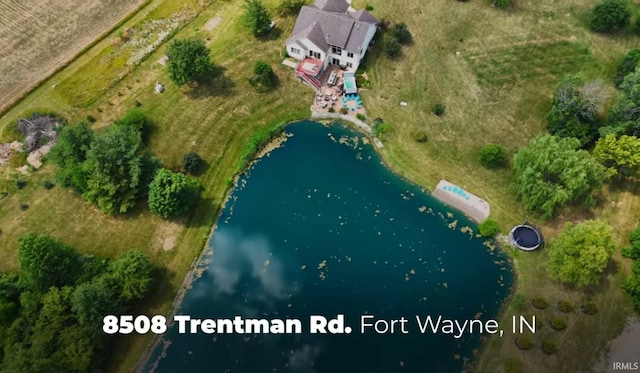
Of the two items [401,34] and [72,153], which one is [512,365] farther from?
[72,153]

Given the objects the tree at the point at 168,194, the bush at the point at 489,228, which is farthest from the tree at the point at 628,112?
the tree at the point at 168,194

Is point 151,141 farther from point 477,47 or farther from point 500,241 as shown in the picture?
point 477,47

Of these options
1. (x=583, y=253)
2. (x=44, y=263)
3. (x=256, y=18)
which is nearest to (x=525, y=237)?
(x=583, y=253)

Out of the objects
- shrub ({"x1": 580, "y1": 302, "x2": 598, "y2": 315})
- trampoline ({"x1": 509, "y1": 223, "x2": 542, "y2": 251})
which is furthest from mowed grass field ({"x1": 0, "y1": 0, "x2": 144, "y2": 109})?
shrub ({"x1": 580, "y1": 302, "x2": 598, "y2": 315})

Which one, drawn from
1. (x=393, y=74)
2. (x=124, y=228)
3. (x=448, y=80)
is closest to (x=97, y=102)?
(x=124, y=228)

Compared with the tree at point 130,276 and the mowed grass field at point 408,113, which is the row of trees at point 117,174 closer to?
the mowed grass field at point 408,113

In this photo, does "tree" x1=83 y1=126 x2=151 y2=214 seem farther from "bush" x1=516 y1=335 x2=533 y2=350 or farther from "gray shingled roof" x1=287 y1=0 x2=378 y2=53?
"bush" x1=516 y1=335 x2=533 y2=350
